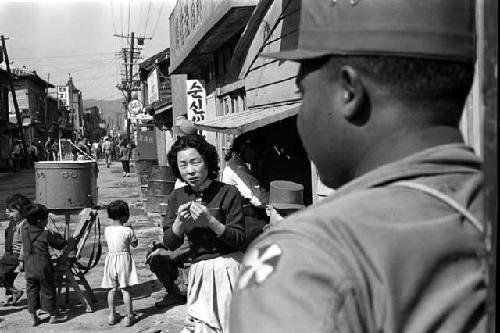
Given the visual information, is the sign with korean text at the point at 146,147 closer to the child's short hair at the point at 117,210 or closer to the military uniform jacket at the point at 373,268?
the child's short hair at the point at 117,210

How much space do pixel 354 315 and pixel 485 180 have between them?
0.27m

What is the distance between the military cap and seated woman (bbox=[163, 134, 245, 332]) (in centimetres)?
282

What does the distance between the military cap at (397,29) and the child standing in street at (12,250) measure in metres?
6.60

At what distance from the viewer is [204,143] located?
416 centimetres

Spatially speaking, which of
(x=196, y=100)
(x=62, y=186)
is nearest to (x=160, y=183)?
(x=196, y=100)

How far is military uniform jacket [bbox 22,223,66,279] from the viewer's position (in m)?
6.53

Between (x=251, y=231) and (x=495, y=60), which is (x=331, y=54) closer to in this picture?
(x=495, y=60)

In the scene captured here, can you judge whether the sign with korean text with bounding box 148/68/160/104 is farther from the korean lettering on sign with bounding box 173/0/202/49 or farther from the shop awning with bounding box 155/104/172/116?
the korean lettering on sign with bounding box 173/0/202/49

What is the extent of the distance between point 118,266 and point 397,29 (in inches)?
232

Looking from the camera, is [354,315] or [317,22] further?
[317,22]

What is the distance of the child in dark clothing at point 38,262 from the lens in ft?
21.4

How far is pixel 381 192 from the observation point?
103cm

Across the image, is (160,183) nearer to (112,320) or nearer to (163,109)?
(112,320)

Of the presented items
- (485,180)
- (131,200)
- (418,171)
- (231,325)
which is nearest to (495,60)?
(485,180)
